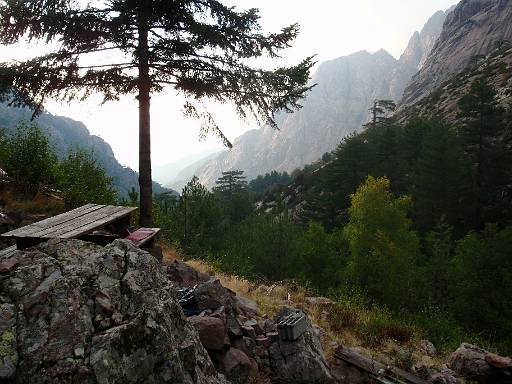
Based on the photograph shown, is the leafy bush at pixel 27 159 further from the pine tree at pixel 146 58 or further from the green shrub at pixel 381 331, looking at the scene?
the green shrub at pixel 381 331

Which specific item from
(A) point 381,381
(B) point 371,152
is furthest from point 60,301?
(B) point 371,152

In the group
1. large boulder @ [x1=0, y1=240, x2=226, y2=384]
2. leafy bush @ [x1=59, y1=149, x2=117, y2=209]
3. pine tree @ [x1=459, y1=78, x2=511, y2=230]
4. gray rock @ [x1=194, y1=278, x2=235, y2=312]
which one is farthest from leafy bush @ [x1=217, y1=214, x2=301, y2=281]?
large boulder @ [x1=0, y1=240, x2=226, y2=384]

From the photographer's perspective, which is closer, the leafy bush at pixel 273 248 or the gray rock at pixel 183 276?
the gray rock at pixel 183 276

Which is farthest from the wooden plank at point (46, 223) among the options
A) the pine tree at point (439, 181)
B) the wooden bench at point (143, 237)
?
the pine tree at point (439, 181)

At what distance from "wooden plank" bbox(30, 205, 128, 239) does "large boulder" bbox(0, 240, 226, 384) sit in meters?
0.61

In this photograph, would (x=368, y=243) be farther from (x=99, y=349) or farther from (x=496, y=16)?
(x=496, y=16)

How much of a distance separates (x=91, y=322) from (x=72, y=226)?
6.30 feet

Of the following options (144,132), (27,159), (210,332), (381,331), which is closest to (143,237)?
(210,332)

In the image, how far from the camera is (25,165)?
35.1ft

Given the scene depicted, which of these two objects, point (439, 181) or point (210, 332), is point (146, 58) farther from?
point (439, 181)

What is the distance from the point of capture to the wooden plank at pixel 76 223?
4.25 meters

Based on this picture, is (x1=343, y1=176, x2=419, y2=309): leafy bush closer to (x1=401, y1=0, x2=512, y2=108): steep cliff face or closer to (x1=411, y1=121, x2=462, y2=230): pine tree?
(x1=411, y1=121, x2=462, y2=230): pine tree

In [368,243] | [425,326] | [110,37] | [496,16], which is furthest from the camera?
[496,16]

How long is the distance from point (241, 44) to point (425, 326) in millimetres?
9497
